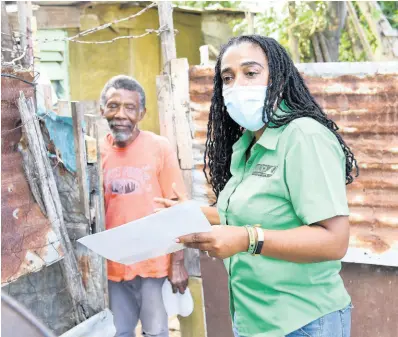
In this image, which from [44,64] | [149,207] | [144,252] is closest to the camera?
[144,252]

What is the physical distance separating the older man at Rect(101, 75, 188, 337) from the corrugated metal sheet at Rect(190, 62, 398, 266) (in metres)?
1.00

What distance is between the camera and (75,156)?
9.72ft

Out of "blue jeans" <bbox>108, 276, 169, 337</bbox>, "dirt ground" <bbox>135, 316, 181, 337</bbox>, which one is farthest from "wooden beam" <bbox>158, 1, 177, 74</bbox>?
"dirt ground" <bbox>135, 316, 181, 337</bbox>

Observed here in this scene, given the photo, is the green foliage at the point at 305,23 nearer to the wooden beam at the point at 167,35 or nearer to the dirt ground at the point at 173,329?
the wooden beam at the point at 167,35

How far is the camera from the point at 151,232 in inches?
65.6

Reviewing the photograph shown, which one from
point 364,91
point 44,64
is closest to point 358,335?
point 364,91

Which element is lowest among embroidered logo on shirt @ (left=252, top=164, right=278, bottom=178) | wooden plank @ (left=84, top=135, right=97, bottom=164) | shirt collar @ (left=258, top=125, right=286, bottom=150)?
wooden plank @ (left=84, top=135, right=97, bottom=164)

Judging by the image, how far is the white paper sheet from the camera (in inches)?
64.2

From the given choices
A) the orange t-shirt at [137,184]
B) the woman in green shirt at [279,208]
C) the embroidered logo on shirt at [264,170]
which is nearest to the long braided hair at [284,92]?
the woman in green shirt at [279,208]

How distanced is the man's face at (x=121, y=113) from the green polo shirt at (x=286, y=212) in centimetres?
147

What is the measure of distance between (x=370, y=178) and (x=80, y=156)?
1641 millimetres

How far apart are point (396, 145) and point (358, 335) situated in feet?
3.85

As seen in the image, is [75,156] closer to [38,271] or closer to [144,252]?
[38,271]

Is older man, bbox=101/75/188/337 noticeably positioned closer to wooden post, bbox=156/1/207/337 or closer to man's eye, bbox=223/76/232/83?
wooden post, bbox=156/1/207/337
